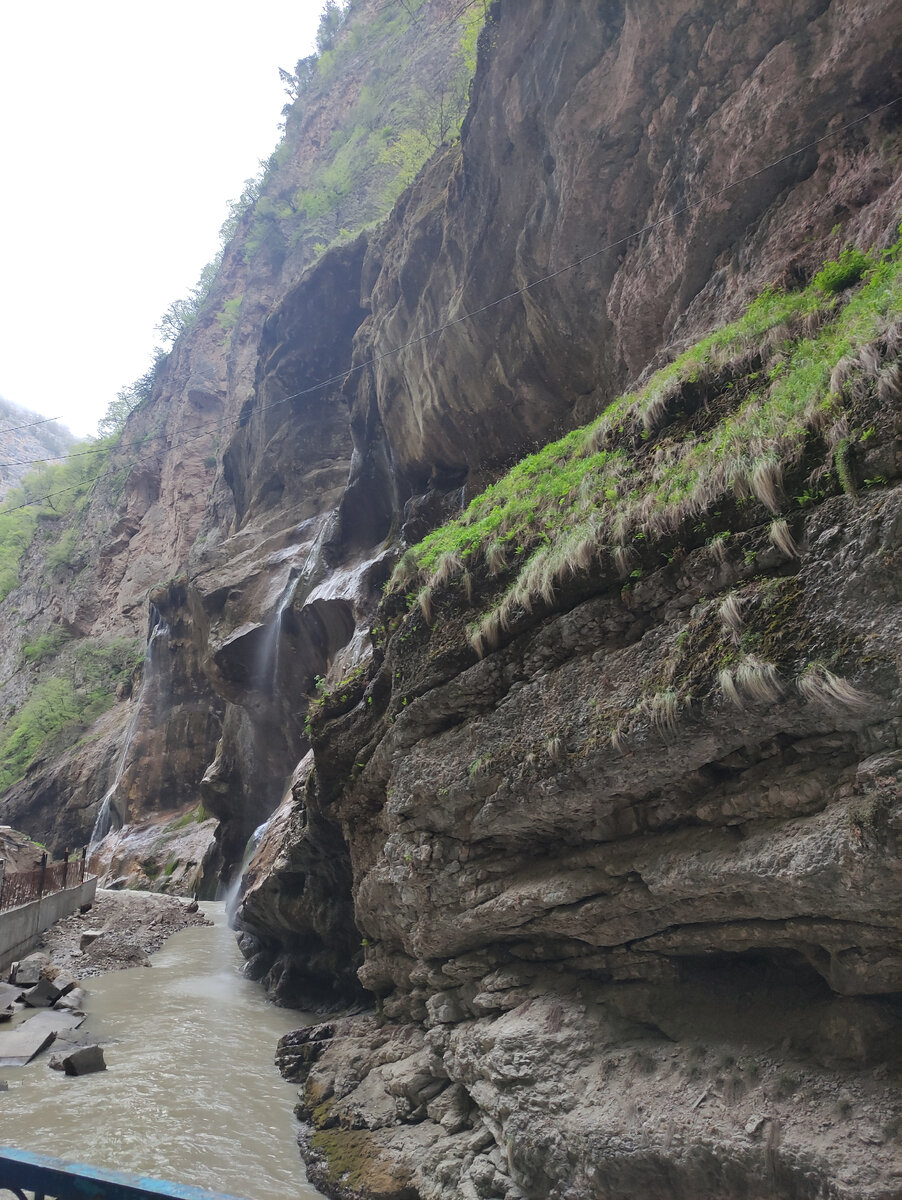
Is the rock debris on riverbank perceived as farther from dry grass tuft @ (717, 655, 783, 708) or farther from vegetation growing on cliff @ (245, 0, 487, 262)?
vegetation growing on cliff @ (245, 0, 487, 262)

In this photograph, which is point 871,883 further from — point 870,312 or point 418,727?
point 418,727

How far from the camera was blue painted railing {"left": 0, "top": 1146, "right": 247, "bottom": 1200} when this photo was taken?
1814 mm

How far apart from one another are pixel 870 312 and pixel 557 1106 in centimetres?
654

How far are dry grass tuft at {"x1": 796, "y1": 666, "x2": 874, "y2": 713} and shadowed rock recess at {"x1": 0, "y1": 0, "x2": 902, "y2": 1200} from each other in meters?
0.02

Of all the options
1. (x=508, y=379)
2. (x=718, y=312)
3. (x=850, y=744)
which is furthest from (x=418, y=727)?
(x=508, y=379)

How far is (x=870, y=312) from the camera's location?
17.1 feet

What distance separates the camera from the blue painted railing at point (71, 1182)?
1814 millimetres

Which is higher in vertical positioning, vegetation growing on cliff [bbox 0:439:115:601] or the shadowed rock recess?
vegetation growing on cliff [bbox 0:439:115:601]

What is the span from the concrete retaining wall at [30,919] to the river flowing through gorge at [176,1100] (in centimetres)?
230

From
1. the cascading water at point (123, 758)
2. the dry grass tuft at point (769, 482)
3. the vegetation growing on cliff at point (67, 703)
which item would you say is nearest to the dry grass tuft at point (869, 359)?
the dry grass tuft at point (769, 482)

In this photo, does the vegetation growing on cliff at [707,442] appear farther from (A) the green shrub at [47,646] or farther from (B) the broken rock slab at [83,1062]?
(A) the green shrub at [47,646]

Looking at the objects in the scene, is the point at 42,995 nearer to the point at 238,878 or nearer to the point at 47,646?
the point at 238,878

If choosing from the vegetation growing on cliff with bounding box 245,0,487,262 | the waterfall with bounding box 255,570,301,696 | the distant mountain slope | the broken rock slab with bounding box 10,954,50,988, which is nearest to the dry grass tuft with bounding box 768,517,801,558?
the broken rock slab with bounding box 10,954,50,988

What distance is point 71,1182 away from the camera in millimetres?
1894
